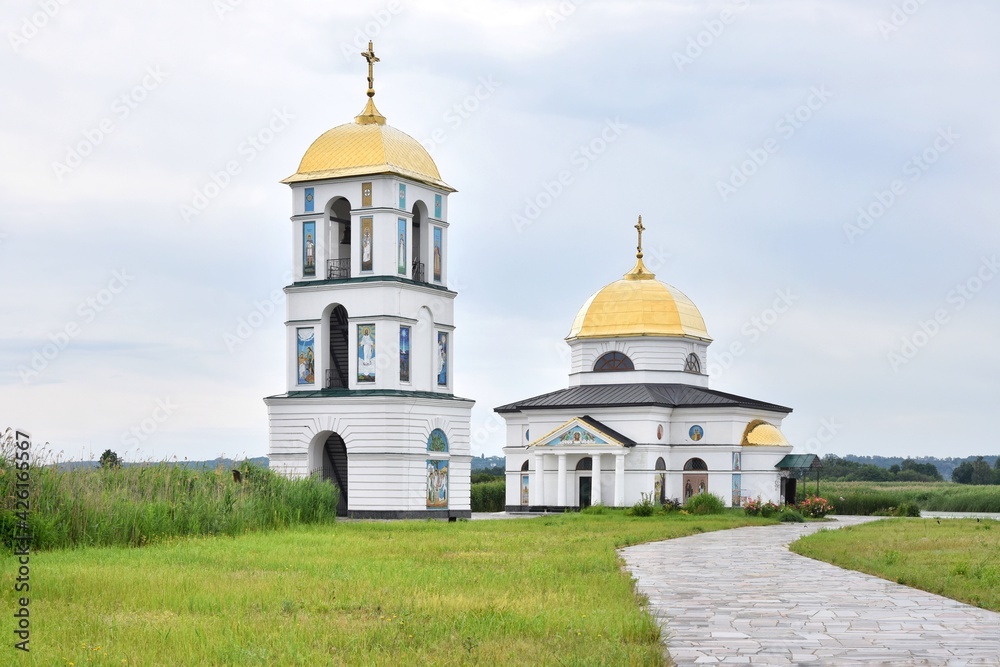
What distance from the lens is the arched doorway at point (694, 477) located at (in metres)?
47.1

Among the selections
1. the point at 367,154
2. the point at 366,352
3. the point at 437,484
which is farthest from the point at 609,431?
the point at 367,154

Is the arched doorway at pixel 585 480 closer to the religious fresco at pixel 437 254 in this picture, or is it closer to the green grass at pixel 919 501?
the green grass at pixel 919 501

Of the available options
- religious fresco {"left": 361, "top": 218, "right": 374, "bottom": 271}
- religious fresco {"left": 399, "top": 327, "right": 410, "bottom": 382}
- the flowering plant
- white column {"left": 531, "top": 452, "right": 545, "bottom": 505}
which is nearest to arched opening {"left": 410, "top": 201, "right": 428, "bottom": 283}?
religious fresco {"left": 361, "top": 218, "right": 374, "bottom": 271}

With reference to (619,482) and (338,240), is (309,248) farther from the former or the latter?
(619,482)

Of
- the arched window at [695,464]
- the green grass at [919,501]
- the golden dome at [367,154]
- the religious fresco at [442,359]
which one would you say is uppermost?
the golden dome at [367,154]

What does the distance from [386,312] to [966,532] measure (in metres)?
16.9

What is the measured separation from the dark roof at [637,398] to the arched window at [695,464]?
2063mm

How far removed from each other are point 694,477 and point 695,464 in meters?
0.50

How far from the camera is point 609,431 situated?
46438 millimetres

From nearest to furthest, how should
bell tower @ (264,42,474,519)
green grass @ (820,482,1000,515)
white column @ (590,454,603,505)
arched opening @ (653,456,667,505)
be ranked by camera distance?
bell tower @ (264,42,474,519) → white column @ (590,454,603,505) → arched opening @ (653,456,667,505) → green grass @ (820,482,1000,515)

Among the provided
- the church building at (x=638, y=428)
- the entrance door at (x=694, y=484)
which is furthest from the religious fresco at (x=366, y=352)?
the entrance door at (x=694, y=484)

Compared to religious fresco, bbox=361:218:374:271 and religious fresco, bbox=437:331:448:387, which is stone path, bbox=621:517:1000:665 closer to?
religious fresco, bbox=361:218:374:271

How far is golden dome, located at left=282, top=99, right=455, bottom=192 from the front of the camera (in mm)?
37125

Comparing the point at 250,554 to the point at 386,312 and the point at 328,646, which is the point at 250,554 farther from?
the point at 386,312
